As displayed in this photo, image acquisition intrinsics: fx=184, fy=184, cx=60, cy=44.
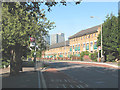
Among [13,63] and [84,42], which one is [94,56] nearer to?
[84,42]

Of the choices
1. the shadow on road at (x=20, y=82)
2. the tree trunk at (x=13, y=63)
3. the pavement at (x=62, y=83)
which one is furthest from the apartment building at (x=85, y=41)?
the shadow on road at (x=20, y=82)

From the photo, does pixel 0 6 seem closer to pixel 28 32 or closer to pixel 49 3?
pixel 28 32

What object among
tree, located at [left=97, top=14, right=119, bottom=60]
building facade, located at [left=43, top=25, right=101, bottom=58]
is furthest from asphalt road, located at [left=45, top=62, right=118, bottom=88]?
building facade, located at [left=43, top=25, right=101, bottom=58]

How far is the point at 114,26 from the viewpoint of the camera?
1788 inches

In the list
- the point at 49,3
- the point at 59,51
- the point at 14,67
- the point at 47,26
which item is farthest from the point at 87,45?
the point at 49,3

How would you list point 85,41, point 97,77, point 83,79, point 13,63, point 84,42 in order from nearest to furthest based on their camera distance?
1. point 83,79
2. point 97,77
3. point 13,63
4. point 85,41
5. point 84,42

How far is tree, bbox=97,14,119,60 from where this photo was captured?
4510cm

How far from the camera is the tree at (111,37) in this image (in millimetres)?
45100

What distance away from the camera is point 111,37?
150ft

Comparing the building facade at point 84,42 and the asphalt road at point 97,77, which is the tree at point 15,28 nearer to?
the asphalt road at point 97,77

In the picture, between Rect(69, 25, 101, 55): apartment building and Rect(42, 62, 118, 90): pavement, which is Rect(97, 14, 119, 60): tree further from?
Rect(42, 62, 118, 90): pavement

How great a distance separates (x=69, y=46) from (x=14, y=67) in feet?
237

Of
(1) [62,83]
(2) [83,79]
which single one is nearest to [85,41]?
(2) [83,79]

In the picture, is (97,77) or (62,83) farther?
(97,77)
